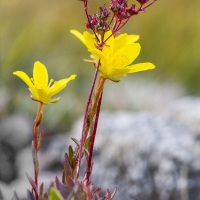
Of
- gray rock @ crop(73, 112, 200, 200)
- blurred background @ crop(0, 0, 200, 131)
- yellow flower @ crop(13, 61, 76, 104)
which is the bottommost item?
gray rock @ crop(73, 112, 200, 200)

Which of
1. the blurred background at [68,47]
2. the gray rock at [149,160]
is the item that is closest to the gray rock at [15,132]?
the blurred background at [68,47]

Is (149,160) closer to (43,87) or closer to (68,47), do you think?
(43,87)

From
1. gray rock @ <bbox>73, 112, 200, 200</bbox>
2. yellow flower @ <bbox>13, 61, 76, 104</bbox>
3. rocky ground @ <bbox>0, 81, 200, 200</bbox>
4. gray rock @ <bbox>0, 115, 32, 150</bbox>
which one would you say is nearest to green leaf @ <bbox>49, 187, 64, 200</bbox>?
yellow flower @ <bbox>13, 61, 76, 104</bbox>

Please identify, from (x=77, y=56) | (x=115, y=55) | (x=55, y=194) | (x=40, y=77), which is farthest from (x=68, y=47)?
(x=55, y=194)

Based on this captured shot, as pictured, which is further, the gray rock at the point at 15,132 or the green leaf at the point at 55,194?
the gray rock at the point at 15,132

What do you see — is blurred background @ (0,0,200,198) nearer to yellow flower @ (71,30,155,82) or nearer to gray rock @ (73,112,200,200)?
gray rock @ (73,112,200,200)

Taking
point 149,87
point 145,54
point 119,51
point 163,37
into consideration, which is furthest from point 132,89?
point 119,51

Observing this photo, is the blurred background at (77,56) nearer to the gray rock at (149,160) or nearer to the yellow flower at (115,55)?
the gray rock at (149,160)
